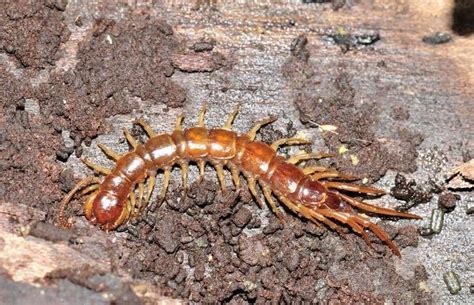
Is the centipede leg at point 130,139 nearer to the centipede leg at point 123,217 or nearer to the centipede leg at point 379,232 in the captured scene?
the centipede leg at point 123,217

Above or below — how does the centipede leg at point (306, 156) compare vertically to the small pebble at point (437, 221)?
above

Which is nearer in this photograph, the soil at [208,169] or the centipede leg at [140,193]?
the soil at [208,169]

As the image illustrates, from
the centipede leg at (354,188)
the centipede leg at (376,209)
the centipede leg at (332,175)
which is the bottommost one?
the centipede leg at (376,209)

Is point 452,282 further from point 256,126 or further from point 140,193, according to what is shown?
point 140,193

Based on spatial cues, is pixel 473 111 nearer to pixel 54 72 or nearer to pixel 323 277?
pixel 323 277

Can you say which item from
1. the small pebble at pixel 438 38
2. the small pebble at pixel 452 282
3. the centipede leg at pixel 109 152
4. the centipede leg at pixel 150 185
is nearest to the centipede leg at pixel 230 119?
the centipede leg at pixel 150 185

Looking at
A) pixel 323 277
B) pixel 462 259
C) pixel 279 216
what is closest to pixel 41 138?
pixel 279 216

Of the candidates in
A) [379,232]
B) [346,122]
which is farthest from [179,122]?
[379,232]
